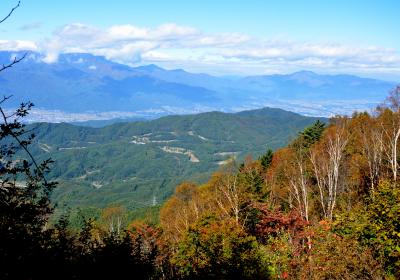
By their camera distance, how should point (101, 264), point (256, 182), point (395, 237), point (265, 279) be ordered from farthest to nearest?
1. point (256, 182)
2. point (265, 279)
3. point (395, 237)
4. point (101, 264)

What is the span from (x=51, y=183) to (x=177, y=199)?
195 feet

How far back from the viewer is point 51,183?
620 cm

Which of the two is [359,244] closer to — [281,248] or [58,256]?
[281,248]

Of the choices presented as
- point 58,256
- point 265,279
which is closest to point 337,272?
point 265,279

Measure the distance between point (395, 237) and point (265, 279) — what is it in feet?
16.7

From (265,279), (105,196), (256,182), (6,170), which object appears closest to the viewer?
(6,170)

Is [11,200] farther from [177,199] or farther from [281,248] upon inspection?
[177,199]

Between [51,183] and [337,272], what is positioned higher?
[51,183]

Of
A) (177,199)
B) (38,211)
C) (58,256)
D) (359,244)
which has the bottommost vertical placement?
(177,199)

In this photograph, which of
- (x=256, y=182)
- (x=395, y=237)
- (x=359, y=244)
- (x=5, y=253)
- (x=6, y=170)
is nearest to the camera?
(x=5, y=253)

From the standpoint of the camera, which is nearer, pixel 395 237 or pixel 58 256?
pixel 58 256


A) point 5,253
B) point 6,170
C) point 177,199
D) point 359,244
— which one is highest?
point 6,170

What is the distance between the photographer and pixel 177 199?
65062mm

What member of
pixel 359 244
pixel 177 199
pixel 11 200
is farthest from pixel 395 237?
pixel 177 199
